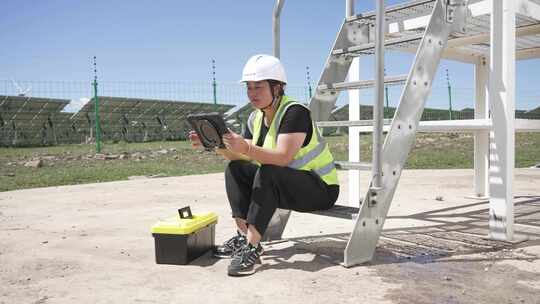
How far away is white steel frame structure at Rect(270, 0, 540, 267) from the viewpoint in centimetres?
291

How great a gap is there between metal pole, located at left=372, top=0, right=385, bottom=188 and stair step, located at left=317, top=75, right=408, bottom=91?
0.99 ft

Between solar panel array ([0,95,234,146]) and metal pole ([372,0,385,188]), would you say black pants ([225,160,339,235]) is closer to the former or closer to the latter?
metal pole ([372,0,385,188])

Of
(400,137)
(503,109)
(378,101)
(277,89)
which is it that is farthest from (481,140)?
(277,89)

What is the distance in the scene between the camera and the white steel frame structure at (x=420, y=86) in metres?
2.91

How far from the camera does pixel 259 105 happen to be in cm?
306

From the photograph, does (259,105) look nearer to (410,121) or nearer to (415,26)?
(410,121)

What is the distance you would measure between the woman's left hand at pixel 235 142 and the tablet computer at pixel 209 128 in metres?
0.03

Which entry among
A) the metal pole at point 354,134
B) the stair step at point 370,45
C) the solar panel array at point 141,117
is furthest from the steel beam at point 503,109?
the solar panel array at point 141,117

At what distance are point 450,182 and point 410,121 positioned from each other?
4.82 m

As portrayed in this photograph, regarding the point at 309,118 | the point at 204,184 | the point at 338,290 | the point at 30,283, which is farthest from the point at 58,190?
the point at 338,290

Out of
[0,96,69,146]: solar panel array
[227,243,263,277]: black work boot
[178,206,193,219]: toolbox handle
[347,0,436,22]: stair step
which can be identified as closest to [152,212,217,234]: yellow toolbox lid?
[178,206,193,219]: toolbox handle

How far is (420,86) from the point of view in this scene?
308 cm

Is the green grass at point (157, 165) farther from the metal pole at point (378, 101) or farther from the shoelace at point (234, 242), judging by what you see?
the metal pole at point (378, 101)

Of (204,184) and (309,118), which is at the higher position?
(309,118)
